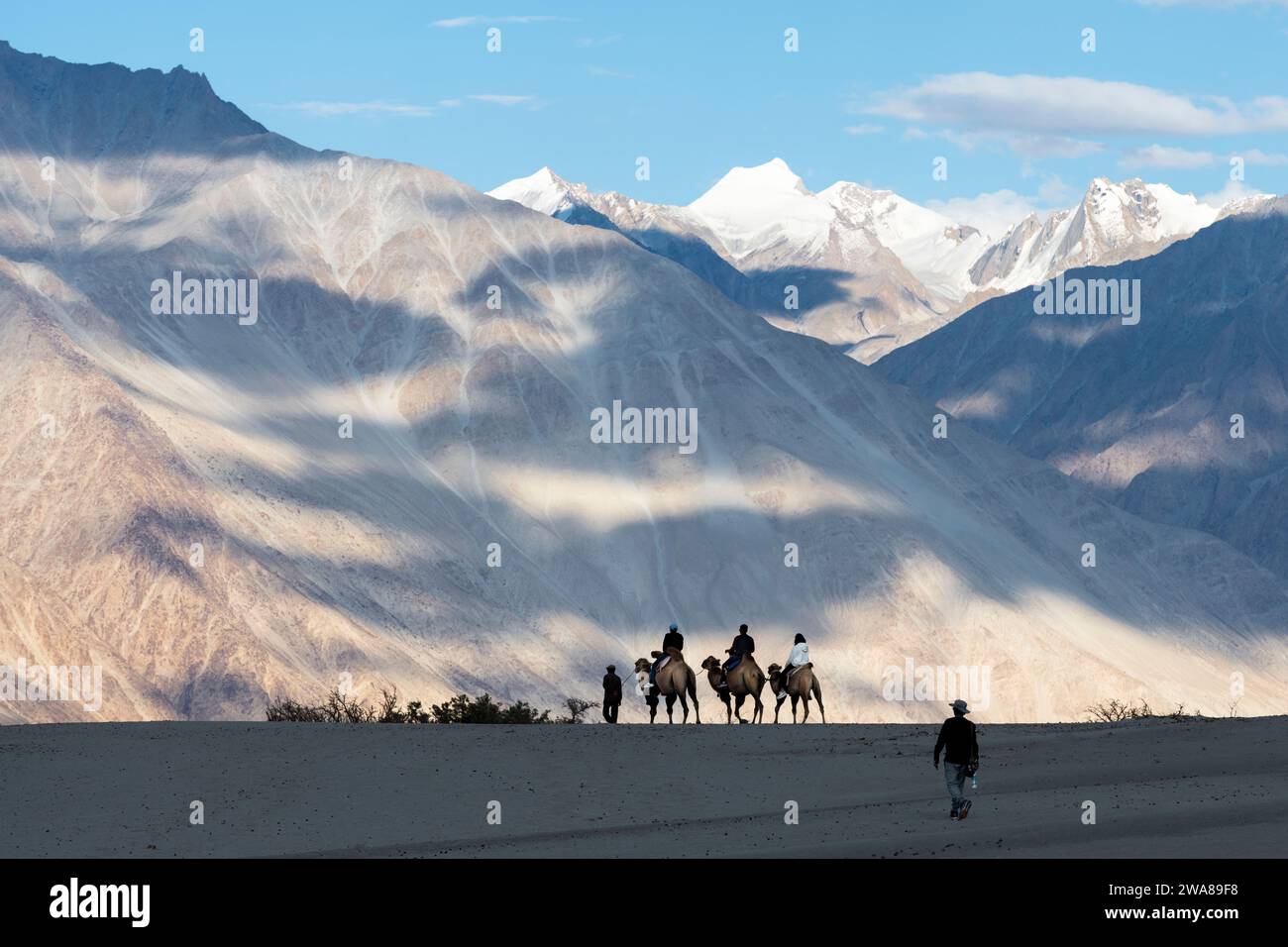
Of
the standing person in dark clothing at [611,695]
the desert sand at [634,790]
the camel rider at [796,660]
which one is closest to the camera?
the desert sand at [634,790]

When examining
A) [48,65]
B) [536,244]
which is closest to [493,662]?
[536,244]

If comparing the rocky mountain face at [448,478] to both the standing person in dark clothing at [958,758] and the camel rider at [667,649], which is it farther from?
the standing person in dark clothing at [958,758]

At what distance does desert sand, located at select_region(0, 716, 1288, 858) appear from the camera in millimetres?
22281

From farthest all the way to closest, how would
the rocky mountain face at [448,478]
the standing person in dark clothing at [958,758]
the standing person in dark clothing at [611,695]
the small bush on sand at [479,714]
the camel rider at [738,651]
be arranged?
the rocky mountain face at [448,478] < the small bush on sand at [479,714] < the standing person in dark clothing at [611,695] < the camel rider at [738,651] < the standing person in dark clothing at [958,758]

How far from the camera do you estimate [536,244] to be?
16488 cm

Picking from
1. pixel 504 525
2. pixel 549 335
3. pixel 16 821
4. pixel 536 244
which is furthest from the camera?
pixel 536 244

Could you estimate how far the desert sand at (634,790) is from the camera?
22.3 meters

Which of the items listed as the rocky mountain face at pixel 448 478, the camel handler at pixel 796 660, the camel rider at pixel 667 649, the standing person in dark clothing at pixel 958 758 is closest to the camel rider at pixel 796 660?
the camel handler at pixel 796 660

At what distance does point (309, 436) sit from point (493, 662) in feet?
89.3

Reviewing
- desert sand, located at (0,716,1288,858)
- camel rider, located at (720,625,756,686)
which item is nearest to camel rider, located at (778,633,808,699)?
camel rider, located at (720,625,756,686)

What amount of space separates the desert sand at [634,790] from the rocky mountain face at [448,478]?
180 feet

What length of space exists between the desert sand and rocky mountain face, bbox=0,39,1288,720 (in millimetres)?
54890
